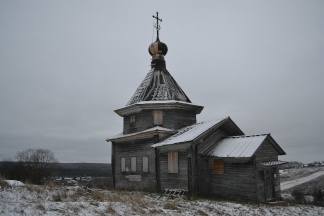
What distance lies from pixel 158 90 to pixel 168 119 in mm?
3040

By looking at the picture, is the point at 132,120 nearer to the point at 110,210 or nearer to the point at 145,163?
the point at 145,163

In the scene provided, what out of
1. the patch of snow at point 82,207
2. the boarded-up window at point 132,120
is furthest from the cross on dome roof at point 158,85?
Result: the patch of snow at point 82,207

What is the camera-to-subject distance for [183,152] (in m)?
16.5

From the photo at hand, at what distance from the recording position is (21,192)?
991 cm

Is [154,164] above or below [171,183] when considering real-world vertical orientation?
above

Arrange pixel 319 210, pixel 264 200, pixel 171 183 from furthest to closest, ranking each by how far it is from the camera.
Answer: pixel 171 183
pixel 264 200
pixel 319 210

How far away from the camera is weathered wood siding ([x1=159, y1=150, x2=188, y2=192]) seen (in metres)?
16.2

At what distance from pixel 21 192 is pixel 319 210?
549 inches

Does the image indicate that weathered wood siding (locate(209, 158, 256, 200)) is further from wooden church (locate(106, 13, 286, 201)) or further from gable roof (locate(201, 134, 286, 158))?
gable roof (locate(201, 134, 286, 158))

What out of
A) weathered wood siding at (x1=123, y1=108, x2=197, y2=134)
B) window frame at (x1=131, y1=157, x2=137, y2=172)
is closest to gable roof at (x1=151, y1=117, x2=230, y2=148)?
weathered wood siding at (x1=123, y1=108, x2=197, y2=134)

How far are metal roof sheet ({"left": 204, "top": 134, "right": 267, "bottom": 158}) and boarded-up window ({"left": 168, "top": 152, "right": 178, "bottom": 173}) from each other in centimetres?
221

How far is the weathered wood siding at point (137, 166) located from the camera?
18.7 meters

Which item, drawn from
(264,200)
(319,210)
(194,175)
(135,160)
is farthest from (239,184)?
(135,160)

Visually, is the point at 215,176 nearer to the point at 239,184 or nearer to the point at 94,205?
the point at 239,184
